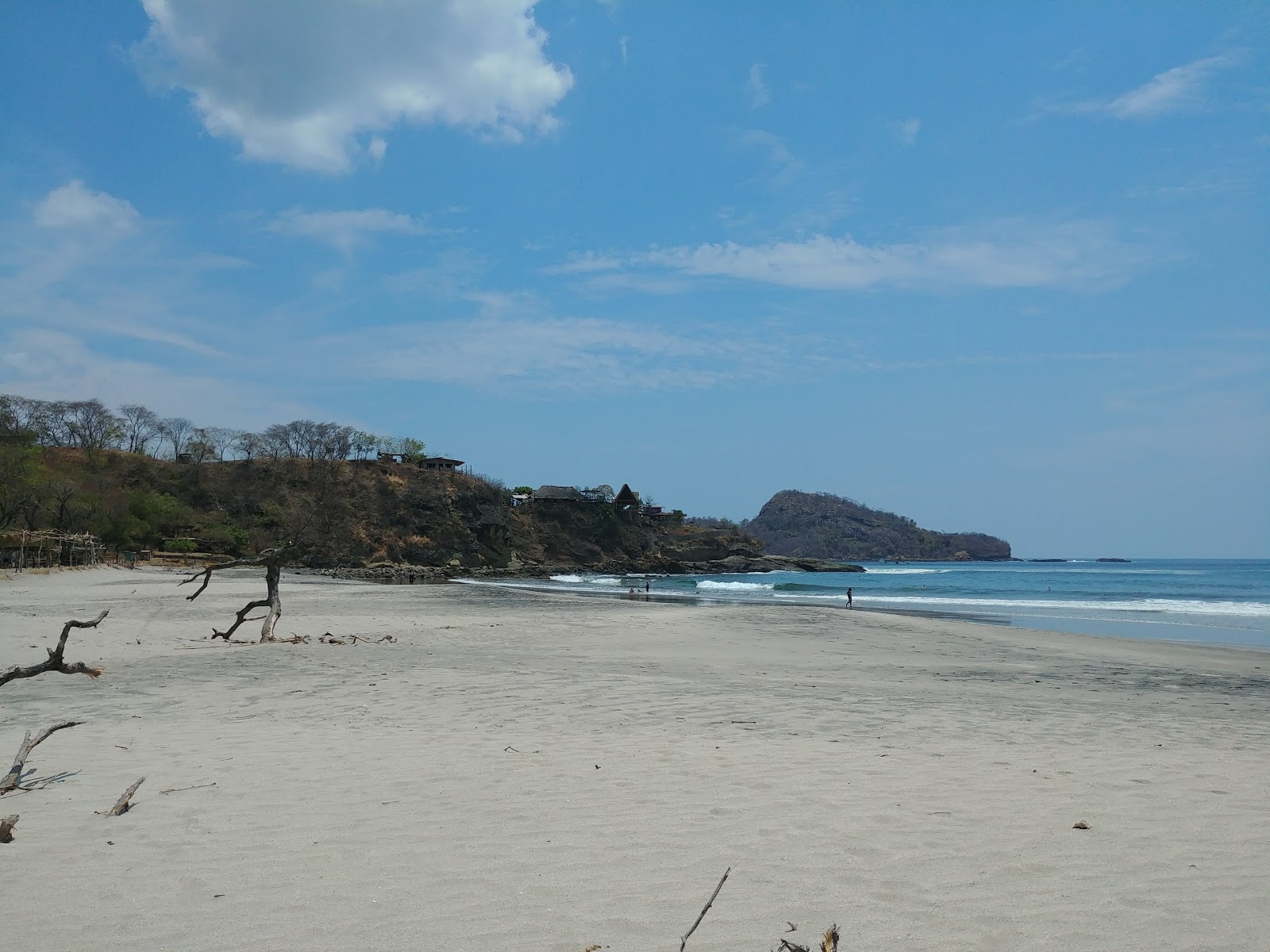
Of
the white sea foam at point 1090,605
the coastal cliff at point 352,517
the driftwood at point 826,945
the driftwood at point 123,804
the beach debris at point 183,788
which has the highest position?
the coastal cliff at point 352,517

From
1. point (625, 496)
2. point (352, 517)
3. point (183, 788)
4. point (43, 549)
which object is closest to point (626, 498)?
point (625, 496)

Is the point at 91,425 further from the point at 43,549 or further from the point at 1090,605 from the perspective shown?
the point at 1090,605

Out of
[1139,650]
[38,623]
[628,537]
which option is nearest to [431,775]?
[38,623]

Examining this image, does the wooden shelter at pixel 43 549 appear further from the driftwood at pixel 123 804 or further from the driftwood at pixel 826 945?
the driftwood at pixel 826 945

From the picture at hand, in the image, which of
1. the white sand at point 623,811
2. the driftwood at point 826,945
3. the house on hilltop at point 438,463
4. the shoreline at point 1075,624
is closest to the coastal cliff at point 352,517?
the house on hilltop at point 438,463

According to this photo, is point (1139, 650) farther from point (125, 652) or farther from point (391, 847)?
point (125, 652)

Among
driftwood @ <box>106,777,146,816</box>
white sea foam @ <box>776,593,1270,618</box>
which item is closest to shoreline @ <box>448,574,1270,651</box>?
white sea foam @ <box>776,593,1270,618</box>

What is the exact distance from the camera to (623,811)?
554 centimetres

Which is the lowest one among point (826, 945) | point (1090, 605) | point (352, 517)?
point (1090, 605)

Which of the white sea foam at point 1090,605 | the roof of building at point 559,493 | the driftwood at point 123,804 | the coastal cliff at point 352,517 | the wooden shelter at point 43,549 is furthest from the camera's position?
the roof of building at point 559,493

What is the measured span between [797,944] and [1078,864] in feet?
6.95

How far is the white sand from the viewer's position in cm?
386

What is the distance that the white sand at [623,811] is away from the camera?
3.86 meters

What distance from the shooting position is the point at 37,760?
22.0ft
